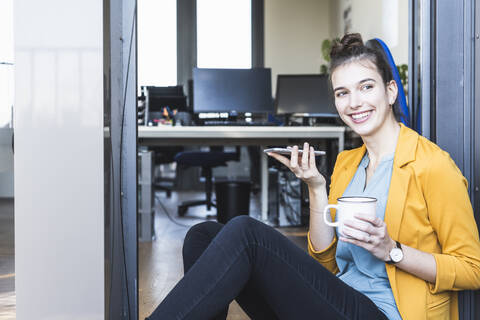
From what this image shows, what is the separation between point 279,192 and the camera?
389cm

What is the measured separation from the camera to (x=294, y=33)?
6480mm

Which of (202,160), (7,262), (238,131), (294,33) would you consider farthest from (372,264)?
(294,33)

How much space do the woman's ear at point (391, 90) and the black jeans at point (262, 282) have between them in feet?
1.40

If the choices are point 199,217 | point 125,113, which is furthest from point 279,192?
point 125,113

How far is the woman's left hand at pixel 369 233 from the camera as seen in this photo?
855 millimetres

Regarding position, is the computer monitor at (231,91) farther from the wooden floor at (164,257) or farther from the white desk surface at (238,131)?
the wooden floor at (164,257)

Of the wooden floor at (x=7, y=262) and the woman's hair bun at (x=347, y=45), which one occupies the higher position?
the woman's hair bun at (x=347, y=45)

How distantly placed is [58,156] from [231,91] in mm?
2472

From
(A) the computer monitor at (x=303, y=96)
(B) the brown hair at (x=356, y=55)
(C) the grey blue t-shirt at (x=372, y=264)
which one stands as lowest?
(C) the grey blue t-shirt at (x=372, y=264)

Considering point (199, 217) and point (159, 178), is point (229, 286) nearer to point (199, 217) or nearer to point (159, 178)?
point (199, 217)

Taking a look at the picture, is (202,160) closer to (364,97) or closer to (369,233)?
(364,97)

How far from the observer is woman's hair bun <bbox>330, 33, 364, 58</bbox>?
1121mm

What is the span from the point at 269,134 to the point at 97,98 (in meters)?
2.14

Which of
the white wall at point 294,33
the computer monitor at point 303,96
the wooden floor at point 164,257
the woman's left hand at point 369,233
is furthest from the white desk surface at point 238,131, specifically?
the white wall at point 294,33
